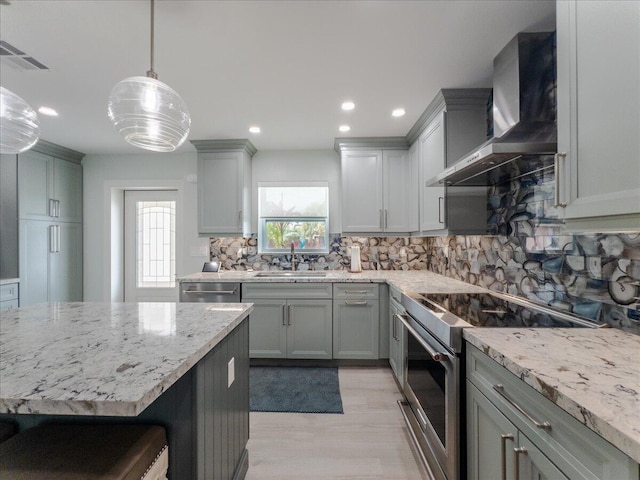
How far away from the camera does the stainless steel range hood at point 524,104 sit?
5.11 feet

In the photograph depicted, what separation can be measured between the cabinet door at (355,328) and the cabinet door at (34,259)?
11.3 feet

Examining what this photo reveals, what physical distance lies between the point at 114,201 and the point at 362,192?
3.36 metres

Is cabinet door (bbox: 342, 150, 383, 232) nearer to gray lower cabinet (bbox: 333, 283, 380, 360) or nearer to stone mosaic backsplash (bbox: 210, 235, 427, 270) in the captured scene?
stone mosaic backsplash (bbox: 210, 235, 427, 270)

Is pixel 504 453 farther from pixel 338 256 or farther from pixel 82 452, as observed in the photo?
pixel 338 256

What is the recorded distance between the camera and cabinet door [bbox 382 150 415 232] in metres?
3.27

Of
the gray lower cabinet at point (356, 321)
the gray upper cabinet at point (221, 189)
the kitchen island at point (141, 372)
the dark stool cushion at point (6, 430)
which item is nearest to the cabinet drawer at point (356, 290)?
the gray lower cabinet at point (356, 321)

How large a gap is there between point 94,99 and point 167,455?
275 centimetres

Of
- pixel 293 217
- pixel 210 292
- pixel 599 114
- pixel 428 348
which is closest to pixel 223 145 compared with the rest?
pixel 293 217

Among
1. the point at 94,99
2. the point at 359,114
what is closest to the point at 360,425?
the point at 359,114

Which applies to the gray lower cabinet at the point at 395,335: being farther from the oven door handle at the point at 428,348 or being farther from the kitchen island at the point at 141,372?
the kitchen island at the point at 141,372

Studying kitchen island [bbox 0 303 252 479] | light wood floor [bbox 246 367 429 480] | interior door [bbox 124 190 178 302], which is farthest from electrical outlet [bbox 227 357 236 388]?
interior door [bbox 124 190 178 302]

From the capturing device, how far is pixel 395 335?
2.63 metres

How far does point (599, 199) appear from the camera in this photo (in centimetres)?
92

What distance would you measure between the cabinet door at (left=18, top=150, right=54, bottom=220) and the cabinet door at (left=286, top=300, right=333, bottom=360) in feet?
10.3
